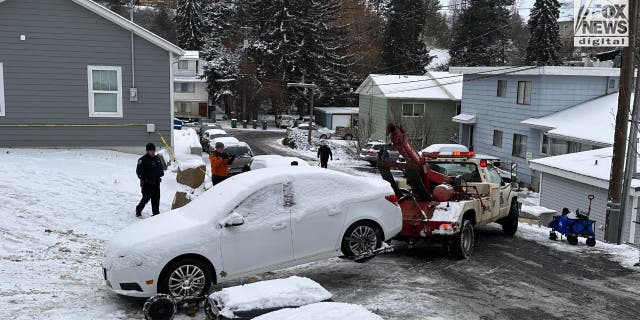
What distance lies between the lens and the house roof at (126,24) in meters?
17.7

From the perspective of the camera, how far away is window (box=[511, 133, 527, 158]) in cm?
3083

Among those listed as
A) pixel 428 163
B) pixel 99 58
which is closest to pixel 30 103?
pixel 99 58

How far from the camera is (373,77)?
45000 millimetres

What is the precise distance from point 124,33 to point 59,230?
9746 mm

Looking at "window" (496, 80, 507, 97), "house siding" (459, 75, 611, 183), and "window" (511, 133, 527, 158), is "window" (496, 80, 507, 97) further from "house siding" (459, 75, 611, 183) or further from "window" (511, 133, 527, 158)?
"window" (511, 133, 527, 158)

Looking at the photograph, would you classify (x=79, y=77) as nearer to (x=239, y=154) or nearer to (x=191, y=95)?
(x=239, y=154)

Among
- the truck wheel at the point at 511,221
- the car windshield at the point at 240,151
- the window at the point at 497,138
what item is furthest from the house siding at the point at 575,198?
the car windshield at the point at 240,151

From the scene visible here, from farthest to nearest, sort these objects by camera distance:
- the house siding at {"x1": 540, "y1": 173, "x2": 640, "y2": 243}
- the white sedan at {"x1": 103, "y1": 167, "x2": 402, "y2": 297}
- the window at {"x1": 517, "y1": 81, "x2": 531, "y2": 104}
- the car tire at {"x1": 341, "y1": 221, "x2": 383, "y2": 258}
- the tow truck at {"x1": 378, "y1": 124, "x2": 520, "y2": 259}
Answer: the window at {"x1": 517, "y1": 81, "x2": 531, "y2": 104}, the house siding at {"x1": 540, "y1": 173, "x2": 640, "y2": 243}, the tow truck at {"x1": 378, "y1": 124, "x2": 520, "y2": 259}, the car tire at {"x1": 341, "y1": 221, "x2": 383, "y2": 258}, the white sedan at {"x1": 103, "y1": 167, "x2": 402, "y2": 297}

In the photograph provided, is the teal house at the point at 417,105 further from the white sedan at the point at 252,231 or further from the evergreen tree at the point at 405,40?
the white sedan at the point at 252,231

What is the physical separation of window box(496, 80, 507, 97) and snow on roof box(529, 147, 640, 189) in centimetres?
1067

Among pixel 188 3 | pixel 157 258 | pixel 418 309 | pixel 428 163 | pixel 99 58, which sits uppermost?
pixel 188 3

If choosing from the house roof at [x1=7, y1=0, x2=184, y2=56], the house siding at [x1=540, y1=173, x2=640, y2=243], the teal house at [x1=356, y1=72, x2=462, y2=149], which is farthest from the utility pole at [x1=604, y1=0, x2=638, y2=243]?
the teal house at [x1=356, y1=72, x2=462, y2=149]

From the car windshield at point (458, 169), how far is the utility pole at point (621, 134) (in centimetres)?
444

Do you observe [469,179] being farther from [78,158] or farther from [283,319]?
[78,158]
